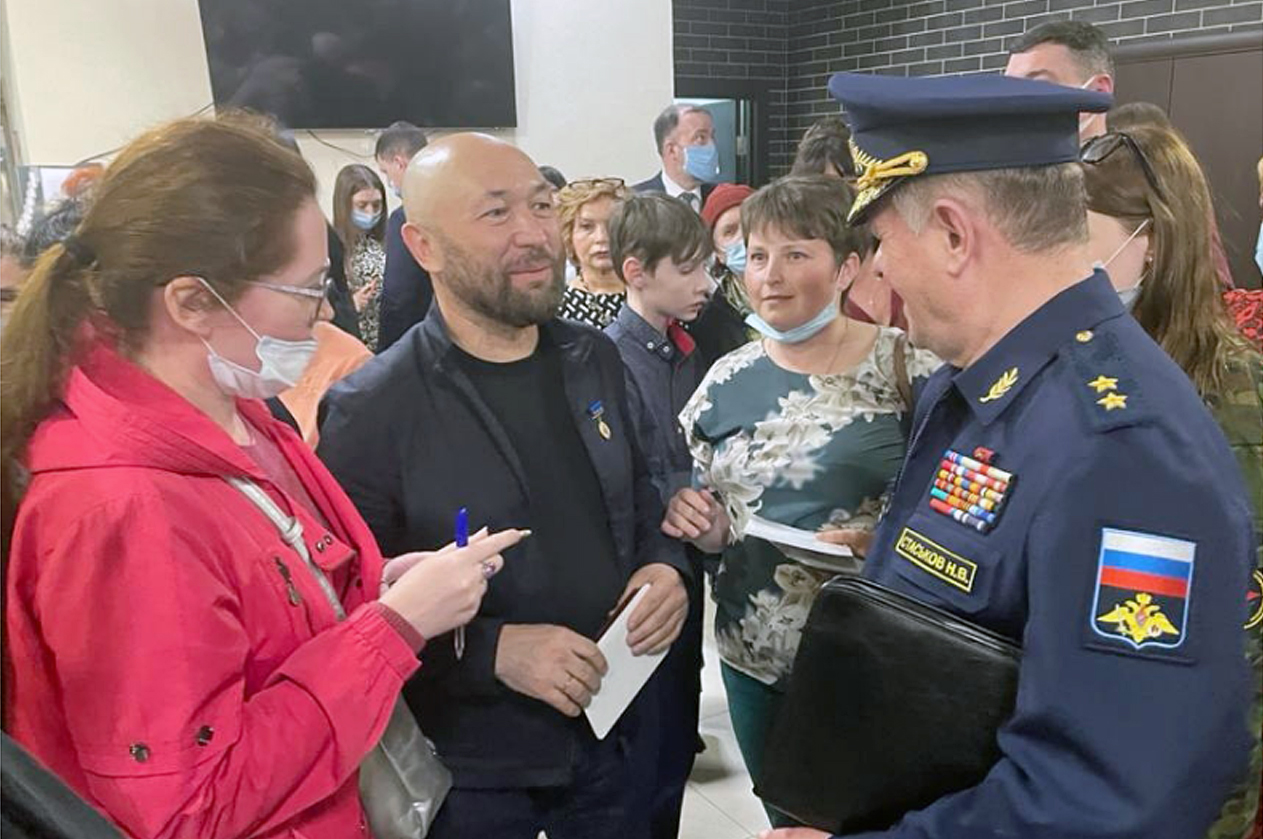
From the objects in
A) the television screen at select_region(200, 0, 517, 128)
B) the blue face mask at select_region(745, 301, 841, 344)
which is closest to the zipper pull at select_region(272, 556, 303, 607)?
the blue face mask at select_region(745, 301, 841, 344)

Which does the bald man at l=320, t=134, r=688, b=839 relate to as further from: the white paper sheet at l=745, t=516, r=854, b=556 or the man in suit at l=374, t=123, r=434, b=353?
the man in suit at l=374, t=123, r=434, b=353

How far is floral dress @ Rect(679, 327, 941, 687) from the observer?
5.39ft

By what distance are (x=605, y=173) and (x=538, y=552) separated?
4372 mm

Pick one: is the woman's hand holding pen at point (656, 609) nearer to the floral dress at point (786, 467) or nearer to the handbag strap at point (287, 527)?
the floral dress at point (786, 467)

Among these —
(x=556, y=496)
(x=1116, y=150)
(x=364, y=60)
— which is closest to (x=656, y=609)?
(x=556, y=496)

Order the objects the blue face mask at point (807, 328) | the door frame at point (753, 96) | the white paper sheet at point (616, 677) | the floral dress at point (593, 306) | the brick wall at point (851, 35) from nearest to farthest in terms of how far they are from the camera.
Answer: the white paper sheet at point (616, 677) → the blue face mask at point (807, 328) → the floral dress at point (593, 306) → the brick wall at point (851, 35) → the door frame at point (753, 96)

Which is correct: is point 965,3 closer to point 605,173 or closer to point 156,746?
point 605,173

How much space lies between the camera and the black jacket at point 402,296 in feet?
9.23

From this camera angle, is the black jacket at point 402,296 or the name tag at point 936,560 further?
the black jacket at point 402,296

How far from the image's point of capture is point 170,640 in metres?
0.87

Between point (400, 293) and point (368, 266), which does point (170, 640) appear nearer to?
point (400, 293)

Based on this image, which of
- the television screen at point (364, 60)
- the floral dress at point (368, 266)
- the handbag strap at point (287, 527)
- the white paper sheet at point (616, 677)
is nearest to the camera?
the handbag strap at point (287, 527)

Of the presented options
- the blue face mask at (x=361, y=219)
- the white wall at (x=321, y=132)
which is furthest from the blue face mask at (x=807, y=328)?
the blue face mask at (x=361, y=219)

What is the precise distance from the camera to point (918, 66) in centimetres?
657
